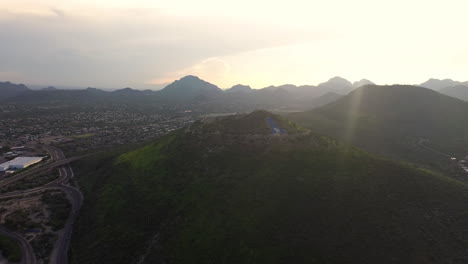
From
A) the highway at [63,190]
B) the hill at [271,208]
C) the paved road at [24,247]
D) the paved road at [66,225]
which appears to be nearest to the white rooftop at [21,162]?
the highway at [63,190]

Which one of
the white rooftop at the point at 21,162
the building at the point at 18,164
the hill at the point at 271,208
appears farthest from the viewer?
the white rooftop at the point at 21,162

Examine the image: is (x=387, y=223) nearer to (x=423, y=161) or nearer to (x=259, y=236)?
(x=259, y=236)

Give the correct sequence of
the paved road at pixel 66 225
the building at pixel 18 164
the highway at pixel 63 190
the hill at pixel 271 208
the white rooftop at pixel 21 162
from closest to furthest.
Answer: the hill at pixel 271 208
the paved road at pixel 66 225
the highway at pixel 63 190
the building at pixel 18 164
the white rooftop at pixel 21 162

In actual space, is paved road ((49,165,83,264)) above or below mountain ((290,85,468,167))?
below

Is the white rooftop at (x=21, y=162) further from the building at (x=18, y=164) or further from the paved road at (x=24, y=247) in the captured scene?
the paved road at (x=24, y=247)

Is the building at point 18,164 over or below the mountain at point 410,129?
below

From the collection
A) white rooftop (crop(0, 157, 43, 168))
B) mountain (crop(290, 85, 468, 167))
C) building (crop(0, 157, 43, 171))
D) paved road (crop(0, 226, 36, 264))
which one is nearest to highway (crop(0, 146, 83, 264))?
paved road (crop(0, 226, 36, 264))

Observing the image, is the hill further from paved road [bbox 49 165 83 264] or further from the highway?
the highway
